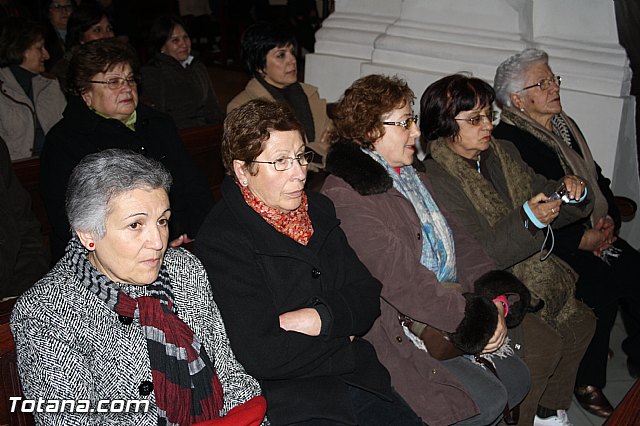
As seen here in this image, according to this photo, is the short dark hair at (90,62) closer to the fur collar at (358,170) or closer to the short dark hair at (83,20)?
the fur collar at (358,170)

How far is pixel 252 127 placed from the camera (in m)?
2.29

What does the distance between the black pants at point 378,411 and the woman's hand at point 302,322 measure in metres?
0.35

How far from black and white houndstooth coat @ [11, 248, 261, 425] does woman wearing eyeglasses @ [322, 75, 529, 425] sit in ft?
3.11

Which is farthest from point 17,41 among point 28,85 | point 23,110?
point 23,110

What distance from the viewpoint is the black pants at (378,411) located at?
2.39m

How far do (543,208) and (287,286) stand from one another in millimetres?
1304

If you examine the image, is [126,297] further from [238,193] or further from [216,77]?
[216,77]

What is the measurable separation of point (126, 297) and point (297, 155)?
75cm

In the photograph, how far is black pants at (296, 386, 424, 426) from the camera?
239 cm

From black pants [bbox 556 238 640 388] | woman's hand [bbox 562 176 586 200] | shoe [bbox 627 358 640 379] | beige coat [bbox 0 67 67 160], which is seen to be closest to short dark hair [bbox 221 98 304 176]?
woman's hand [bbox 562 176 586 200]

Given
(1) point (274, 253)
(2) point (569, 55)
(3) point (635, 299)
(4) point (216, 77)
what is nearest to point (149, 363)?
(1) point (274, 253)

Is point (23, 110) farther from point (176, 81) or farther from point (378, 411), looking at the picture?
point (378, 411)

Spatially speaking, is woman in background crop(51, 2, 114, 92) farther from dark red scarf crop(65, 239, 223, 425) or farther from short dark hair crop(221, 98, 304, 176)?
dark red scarf crop(65, 239, 223, 425)

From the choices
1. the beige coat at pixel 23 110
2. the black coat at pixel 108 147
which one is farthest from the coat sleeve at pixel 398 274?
the beige coat at pixel 23 110
